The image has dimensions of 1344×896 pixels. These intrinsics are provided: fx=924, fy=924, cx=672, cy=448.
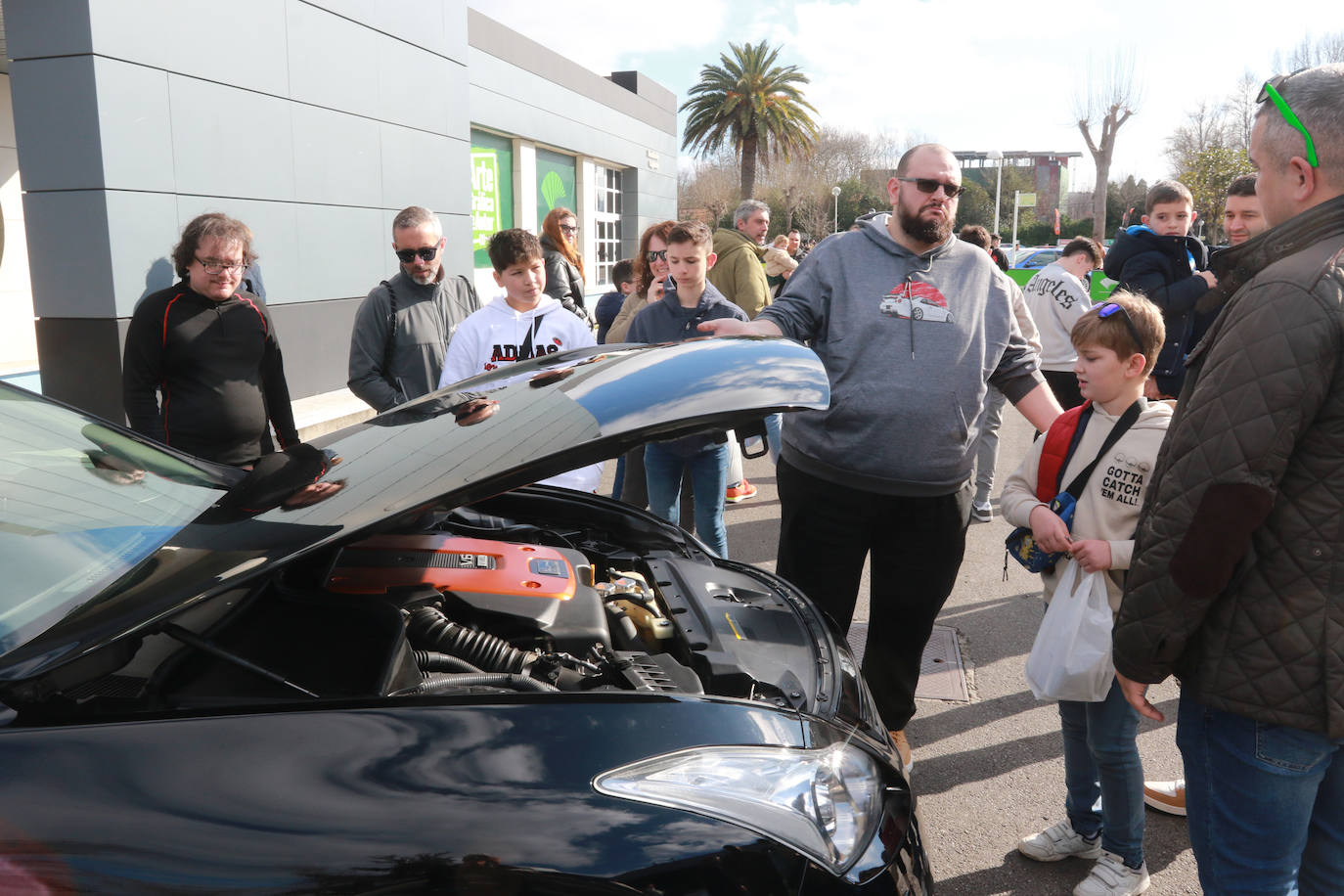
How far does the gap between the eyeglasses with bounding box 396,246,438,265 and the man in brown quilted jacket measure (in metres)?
3.44

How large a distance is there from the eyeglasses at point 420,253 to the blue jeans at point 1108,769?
10.8ft

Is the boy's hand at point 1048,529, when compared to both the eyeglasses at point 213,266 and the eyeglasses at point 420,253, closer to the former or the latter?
the eyeglasses at point 420,253

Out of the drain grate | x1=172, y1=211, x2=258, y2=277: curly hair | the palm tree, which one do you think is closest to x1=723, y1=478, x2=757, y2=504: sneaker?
the drain grate

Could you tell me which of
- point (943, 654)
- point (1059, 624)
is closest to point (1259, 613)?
point (1059, 624)

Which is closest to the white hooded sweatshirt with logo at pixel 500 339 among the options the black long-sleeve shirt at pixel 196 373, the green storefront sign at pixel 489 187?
the black long-sleeve shirt at pixel 196 373

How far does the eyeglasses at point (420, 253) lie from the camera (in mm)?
4352

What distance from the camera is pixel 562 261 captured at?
268 inches

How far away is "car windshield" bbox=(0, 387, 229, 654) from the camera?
1.62m

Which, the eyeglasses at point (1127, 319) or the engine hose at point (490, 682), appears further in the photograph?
the eyeglasses at point (1127, 319)

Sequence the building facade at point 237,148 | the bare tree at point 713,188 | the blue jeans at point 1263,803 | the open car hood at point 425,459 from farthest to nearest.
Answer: the bare tree at point 713,188, the building facade at point 237,148, the blue jeans at point 1263,803, the open car hood at point 425,459

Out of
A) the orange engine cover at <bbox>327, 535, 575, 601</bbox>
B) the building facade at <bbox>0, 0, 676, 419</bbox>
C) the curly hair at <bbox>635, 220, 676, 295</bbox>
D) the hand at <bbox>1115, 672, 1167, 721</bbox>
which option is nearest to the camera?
the hand at <bbox>1115, 672, 1167, 721</bbox>

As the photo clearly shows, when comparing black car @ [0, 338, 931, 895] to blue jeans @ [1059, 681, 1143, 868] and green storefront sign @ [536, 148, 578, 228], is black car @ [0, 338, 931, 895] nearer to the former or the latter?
blue jeans @ [1059, 681, 1143, 868]

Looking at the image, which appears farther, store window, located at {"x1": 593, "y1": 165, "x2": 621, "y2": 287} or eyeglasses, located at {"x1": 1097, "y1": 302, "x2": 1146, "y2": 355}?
store window, located at {"x1": 593, "y1": 165, "x2": 621, "y2": 287}

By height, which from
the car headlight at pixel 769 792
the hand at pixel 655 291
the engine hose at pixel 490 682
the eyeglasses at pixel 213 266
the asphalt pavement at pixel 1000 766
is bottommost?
the asphalt pavement at pixel 1000 766
